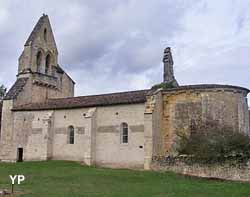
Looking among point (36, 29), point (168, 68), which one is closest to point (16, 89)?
point (36, 29)

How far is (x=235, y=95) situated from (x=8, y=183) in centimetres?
1899

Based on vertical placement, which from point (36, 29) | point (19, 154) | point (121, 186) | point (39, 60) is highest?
point (36, 29)

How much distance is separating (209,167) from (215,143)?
167 centimetres

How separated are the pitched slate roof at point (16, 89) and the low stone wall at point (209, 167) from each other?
1903 cm

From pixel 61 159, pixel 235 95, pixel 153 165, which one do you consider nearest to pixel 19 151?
pixel 61 159

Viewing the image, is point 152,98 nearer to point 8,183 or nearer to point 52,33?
point 8,183

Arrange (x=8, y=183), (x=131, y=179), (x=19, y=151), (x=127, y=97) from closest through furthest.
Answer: (x=8, y=183), (x=131, y=179), (x=127, y=97), (x=19, y=151)

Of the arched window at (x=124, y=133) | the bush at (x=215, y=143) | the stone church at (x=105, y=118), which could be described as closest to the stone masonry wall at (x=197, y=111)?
the stone church at (x=105, y=118)

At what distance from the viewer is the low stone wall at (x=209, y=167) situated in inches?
955

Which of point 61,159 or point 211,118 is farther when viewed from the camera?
point 61,159

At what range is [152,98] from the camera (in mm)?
31750

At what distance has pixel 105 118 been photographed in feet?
114

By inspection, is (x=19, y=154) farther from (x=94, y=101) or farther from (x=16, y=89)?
(x=94, y=101)

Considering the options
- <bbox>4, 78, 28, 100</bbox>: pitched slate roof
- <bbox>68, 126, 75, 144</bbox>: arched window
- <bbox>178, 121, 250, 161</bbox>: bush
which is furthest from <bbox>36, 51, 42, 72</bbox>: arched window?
<bbox>178, 121, 250, 161</bbox>: bush
